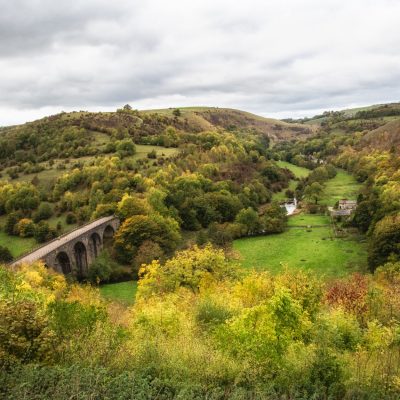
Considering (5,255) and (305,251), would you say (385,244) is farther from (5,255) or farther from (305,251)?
(5,255)

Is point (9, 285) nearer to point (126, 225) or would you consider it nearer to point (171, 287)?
point (171, 287)

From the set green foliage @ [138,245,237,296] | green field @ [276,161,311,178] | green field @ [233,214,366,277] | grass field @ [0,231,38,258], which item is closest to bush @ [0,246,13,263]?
grass field @ [0,231,38,258]

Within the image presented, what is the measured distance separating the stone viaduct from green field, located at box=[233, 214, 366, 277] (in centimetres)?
2566

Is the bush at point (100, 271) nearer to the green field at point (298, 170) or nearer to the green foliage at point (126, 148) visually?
the green foliage at point (126, 148)

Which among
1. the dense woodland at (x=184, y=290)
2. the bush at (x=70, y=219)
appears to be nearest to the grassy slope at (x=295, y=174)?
the dense woodland at (x=184, y=290)

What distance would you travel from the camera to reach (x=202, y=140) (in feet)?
459

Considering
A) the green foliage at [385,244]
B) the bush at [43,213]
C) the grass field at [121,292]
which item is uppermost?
the bush at [43,213]

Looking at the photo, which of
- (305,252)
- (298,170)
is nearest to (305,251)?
(305,252)

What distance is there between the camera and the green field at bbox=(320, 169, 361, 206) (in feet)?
393

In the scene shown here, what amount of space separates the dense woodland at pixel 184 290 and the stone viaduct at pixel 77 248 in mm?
3193

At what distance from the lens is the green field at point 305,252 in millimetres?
68125

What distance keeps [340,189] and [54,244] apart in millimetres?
93512

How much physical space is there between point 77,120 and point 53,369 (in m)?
151

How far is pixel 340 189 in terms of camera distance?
132 m
